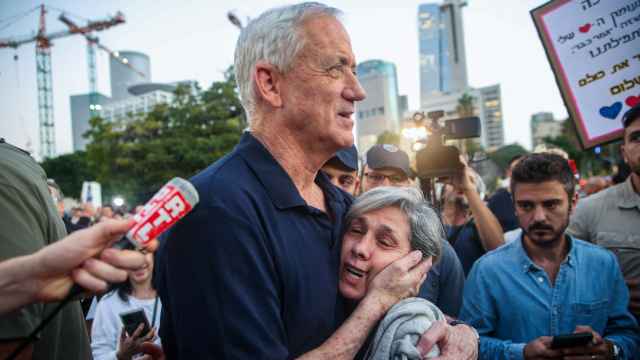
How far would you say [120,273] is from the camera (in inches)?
44.7

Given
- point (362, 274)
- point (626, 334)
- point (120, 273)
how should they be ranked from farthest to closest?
point (626, 334), point (362, 274), point (120, 273)

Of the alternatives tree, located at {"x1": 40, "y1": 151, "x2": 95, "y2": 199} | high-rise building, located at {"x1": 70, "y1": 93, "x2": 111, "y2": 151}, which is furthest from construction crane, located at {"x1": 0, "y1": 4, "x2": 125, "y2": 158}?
high-rise building, located at {"x1": 70, "y1": 93, "x2": 111, "y2": 151}

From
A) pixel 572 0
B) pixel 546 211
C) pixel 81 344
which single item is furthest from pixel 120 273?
pixel 572 0

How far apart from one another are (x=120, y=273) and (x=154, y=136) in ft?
101

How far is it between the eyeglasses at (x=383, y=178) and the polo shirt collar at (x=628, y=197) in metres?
1.64

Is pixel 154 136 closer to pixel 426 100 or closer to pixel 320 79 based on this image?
pixel 320 79

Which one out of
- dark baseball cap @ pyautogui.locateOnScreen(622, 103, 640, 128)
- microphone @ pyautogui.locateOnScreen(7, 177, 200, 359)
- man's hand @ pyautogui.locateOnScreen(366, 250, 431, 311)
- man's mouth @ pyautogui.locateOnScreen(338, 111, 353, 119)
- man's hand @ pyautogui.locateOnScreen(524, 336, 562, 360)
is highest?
dark baseball cap @ pyautogui.locateOnScreen(622, 103, 640, 128)

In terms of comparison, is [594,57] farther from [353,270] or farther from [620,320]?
[353,270]

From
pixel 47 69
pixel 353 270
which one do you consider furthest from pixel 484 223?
pixel 47 69

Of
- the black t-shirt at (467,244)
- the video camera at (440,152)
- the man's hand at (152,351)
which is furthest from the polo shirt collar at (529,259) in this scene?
the man's hand at (152,351)

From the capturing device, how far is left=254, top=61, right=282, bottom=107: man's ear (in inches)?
70.6

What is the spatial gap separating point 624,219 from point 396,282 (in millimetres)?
2423

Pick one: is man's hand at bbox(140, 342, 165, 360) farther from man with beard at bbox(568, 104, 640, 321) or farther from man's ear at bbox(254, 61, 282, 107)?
man with beard at bbox(568, 104, 640, 321)

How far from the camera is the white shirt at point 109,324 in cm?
356
